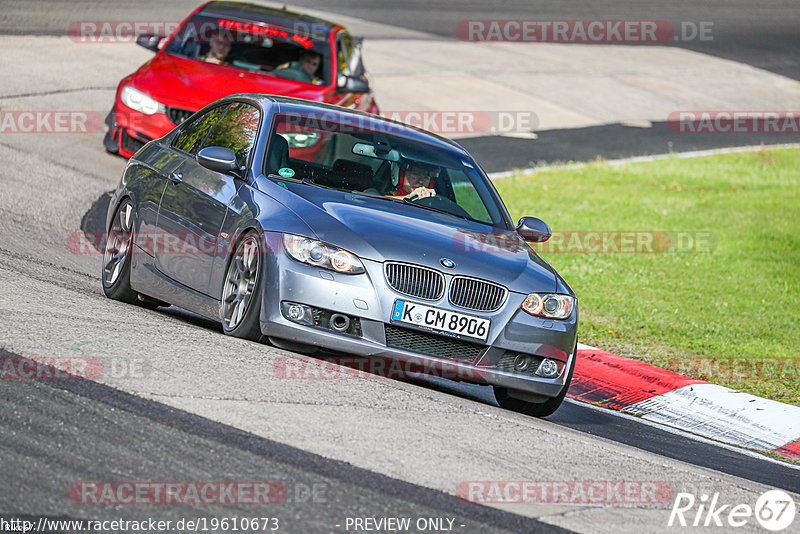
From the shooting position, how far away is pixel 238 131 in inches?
338

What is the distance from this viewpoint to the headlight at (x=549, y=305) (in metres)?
7.40

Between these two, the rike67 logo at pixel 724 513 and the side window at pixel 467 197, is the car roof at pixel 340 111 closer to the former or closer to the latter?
the side window at pixel 467 197

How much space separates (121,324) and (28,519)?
2958mm

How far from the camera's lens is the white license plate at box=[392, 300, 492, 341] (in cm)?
707

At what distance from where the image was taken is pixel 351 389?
6.57 meters

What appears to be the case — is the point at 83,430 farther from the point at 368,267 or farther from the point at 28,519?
the point at 368,267

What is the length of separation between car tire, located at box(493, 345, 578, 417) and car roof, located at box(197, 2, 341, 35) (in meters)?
8.24

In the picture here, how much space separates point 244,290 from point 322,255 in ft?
1.88

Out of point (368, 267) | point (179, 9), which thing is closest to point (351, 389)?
point (368, 267)

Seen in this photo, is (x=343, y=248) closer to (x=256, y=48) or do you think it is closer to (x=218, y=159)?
(x=218, y=159)

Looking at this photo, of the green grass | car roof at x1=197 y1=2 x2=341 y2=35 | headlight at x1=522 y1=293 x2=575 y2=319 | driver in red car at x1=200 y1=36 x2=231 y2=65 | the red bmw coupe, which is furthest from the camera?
car roof at x1=197 y1=2 x2=341 y2=35

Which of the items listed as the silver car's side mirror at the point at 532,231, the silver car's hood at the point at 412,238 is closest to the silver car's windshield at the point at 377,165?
the silver car's side mirror at the point at 532,231

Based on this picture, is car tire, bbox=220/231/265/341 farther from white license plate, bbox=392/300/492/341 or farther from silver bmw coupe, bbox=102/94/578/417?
white license plate, bbox=392/300/492/341

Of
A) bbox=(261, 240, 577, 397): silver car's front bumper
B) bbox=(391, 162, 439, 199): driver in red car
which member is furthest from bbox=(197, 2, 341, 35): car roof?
bbox=(261, 240, 577, 397): silver car's front bumper
